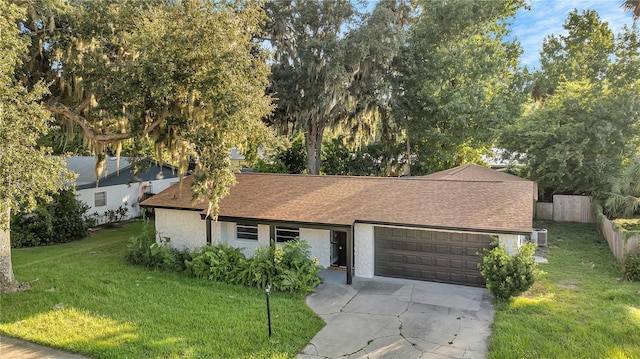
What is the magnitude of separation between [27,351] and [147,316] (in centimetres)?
227

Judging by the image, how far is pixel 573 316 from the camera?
30.0 feet

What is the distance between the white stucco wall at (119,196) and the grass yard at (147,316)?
8.25 m

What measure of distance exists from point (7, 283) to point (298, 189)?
8811mm

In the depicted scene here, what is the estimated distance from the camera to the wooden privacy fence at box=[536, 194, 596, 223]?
64.8 feet

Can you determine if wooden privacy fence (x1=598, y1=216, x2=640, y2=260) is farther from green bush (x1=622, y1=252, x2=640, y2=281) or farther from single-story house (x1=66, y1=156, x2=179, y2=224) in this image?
single-story house (x1=66, y1=156, x2=179, y2=224)

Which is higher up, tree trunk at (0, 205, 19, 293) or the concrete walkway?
tree trunk at (0, 205, 19, 293)

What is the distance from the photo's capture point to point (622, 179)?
17.0m

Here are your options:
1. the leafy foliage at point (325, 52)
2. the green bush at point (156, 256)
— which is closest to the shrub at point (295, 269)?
the green bush at point (156, 256)

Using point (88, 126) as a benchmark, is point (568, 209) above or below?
below

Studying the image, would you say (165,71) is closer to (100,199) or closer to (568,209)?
(100,199)

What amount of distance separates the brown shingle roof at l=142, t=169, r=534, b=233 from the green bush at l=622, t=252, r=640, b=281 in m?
3.04

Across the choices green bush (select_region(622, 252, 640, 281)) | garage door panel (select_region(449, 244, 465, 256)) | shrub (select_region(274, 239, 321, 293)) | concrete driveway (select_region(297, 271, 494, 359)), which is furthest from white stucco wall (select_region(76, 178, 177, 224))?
green bush (select_region(622, 252, 640, 281))

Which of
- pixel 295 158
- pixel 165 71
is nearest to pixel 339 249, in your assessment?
pixel 165 71

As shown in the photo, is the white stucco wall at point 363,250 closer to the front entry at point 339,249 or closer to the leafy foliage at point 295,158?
the front entry at point 339,249
